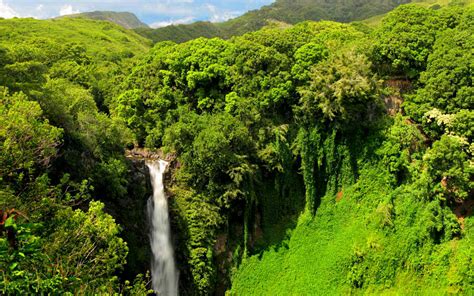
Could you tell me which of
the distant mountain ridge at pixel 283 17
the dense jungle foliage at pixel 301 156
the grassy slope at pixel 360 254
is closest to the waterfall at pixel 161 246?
the dense jungle foliage at pixel 301 156

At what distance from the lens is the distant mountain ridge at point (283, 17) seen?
14188cm

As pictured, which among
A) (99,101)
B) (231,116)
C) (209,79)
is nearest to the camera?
(231,116)

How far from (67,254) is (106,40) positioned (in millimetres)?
82858

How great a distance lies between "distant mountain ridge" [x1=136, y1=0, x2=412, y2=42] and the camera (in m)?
142

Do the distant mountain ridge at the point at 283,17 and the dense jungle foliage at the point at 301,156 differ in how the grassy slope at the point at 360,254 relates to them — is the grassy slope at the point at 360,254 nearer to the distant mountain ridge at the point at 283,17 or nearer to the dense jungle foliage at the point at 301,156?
the dense jungle foliage at the point at 301,156

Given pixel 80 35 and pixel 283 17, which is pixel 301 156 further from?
pixel 283 17

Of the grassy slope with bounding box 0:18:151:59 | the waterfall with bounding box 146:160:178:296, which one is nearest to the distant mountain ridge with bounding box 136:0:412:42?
the grassy slope with bounding box 0:18:151:59

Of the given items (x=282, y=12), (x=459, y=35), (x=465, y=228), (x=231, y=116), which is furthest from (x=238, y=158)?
(x=282, y=12)

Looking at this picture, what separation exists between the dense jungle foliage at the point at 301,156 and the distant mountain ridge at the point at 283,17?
116904mm

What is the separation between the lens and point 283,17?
156750 mm

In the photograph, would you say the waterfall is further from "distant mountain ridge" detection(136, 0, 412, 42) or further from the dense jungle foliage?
"distant mountain ridge" detection(136, 0, 412, 42)

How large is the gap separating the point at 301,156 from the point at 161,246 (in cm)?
1051

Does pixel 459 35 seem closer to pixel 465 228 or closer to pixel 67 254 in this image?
pixel 465 228

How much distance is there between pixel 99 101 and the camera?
34000 mm
